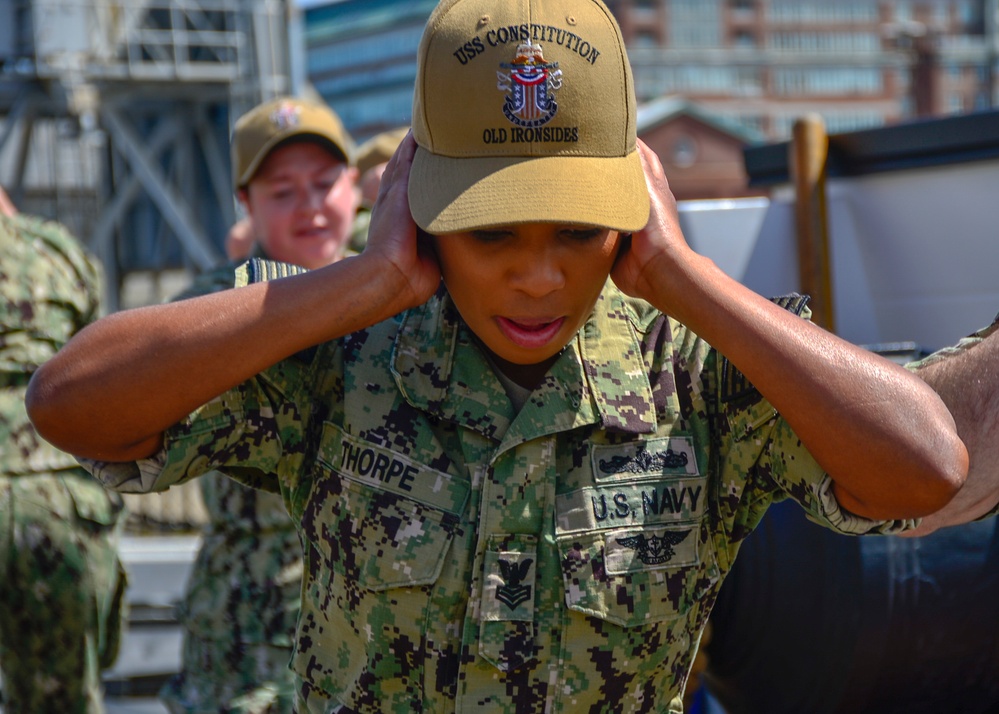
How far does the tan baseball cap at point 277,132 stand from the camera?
3793 millimetres

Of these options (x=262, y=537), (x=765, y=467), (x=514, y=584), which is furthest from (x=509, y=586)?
(x=262, y=537)

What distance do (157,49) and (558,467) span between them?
1232cm

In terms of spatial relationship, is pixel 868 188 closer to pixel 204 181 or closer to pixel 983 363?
pixel 983 363

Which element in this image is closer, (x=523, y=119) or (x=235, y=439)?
(x=523, y=119)

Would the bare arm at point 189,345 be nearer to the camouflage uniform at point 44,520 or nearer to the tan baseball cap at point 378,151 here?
the camouflage uniform at point 44,520

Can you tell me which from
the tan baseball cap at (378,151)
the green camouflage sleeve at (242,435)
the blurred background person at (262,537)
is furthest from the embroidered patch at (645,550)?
the tan baseball cap at (378,151)

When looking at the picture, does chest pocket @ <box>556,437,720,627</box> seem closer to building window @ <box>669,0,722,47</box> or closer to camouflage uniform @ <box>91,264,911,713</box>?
camouflage uniform @ <box>91,264,911,713</box>

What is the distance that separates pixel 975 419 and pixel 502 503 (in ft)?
2.51

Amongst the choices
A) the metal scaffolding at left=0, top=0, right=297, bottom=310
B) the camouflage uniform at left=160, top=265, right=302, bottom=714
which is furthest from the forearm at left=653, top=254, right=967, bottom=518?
the metal scaffolding at left=0, top=0, right=297, bottom=310

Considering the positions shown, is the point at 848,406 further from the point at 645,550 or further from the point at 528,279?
the point at 528,279

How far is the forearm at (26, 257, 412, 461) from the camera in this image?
1747 mm

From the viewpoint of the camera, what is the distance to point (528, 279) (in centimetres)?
172

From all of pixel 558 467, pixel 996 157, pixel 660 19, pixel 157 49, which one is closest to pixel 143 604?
pixel 996 157

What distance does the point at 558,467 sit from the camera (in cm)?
188
